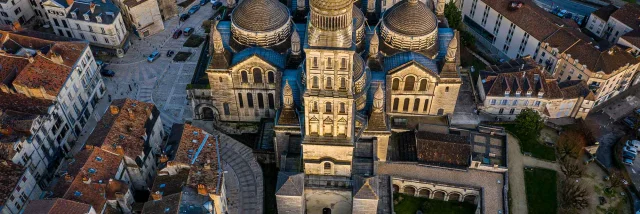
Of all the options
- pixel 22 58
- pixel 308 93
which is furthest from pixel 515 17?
pixel 22 58

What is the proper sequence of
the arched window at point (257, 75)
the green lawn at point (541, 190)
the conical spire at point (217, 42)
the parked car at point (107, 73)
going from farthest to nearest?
the parked car at point (107, 73)
the arched window at point (257, 75)
the green lawn at point (541, 190)
the conical spire at point (217, 42)

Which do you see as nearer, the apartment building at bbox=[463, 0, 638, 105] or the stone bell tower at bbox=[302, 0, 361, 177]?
the stone bell tower at bbox=[302, 0, 361, 177]

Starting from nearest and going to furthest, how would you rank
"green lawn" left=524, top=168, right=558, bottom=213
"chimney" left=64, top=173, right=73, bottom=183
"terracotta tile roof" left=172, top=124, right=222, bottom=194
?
"chimney" left=64, top=173, right=73, bottom=183 → "terracotta tile roof" left=172, top=124, right=222, bottom=194 → "green lawn" left=524, top=168, right=558, bottom=213

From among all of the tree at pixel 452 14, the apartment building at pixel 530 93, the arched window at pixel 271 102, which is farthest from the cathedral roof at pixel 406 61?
the tree at pixel 452 14

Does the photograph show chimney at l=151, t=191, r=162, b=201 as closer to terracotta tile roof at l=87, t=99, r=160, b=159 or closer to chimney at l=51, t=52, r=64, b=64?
terracotta tile roof at l=87, t=99, r=160, b=159

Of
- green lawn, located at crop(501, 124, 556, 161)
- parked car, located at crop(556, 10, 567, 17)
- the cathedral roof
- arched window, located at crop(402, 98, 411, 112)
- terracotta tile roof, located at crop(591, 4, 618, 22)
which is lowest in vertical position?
green lawn, located at crop(501, 124, 556, 161)

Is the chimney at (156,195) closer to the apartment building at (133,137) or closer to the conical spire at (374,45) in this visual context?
the apartment building at (133,137)

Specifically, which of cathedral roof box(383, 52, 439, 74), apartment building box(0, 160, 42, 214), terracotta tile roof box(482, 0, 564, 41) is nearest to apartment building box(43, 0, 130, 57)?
apartment building box(0, 160, 42, 214)
